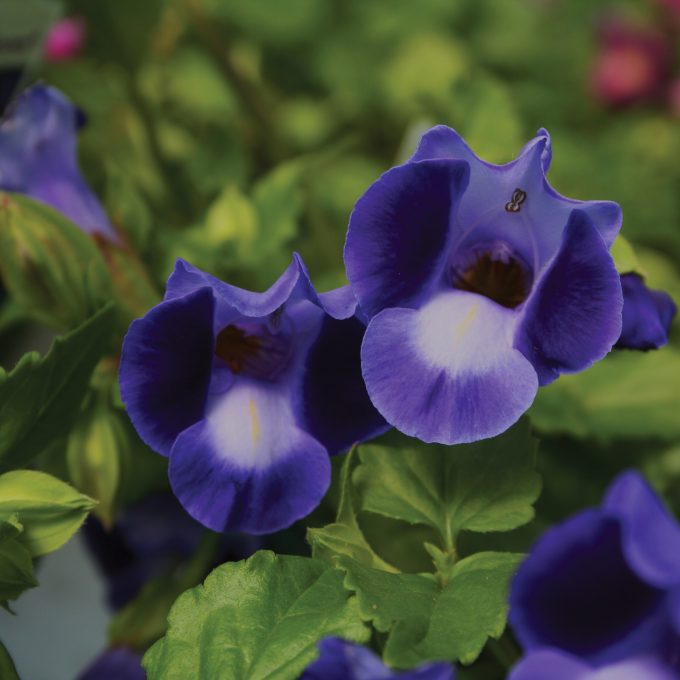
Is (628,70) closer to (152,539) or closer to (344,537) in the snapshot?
(152,539)

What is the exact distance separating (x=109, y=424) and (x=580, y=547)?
27 cm

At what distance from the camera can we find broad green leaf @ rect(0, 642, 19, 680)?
0.38 metres

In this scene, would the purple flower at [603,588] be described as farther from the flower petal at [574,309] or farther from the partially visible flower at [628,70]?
the partially visible flower at [628,70]

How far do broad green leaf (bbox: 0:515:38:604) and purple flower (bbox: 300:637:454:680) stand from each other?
0.13 metres

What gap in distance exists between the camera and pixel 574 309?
36cm

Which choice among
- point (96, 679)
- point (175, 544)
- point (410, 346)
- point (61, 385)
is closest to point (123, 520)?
point (175, 544)

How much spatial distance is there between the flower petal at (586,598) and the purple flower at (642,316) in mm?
139

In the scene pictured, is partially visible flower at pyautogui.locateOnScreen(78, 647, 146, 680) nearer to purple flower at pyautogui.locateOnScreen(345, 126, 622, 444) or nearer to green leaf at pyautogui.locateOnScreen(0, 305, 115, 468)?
green leaf at pyautogui.locateOnScreen(0, 305, 115, 468)

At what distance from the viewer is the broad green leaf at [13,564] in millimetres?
369

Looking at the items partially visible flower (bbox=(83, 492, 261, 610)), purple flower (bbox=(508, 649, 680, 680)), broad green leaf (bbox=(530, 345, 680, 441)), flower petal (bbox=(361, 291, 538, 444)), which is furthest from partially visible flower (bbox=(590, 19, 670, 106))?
purple flower (bbox=(508, 649, 680, 680))

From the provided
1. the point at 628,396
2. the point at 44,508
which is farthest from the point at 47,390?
the point at 628,396

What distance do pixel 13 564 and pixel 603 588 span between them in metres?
0.21

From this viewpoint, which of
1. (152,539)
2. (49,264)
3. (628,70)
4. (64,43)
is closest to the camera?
(49,264)

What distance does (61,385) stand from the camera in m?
0.43
